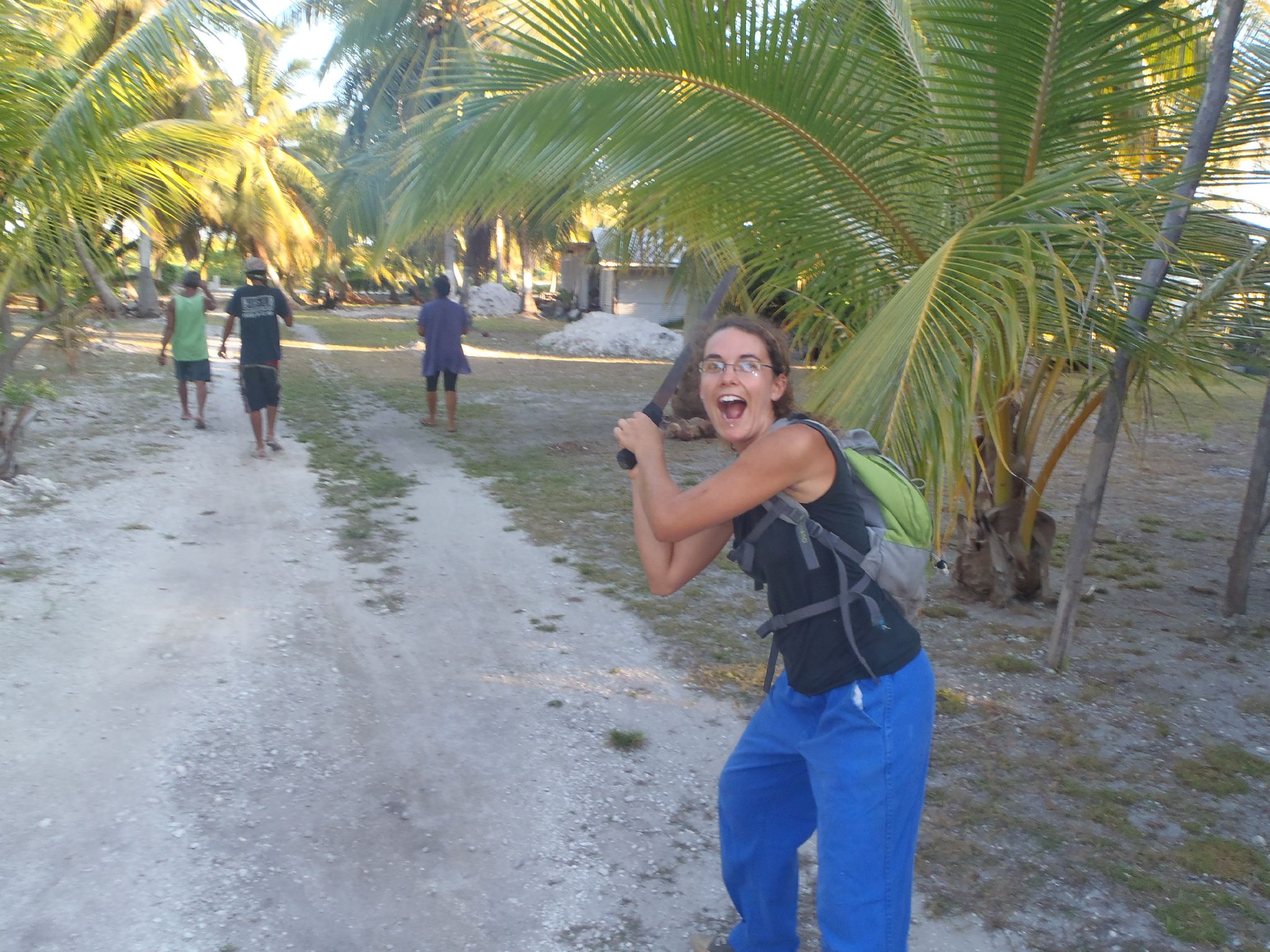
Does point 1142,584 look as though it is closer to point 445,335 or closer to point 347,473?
point 347,473

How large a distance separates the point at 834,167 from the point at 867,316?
0.89m

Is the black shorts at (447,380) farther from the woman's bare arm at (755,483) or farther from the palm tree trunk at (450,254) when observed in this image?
the palm tree trunk at (450,254)

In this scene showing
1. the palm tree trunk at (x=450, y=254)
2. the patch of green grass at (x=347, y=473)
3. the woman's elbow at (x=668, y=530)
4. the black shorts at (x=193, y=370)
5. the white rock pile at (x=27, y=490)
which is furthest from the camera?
the palm tree trunk at (x=450, y=254)

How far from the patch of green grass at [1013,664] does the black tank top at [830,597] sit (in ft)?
10.7

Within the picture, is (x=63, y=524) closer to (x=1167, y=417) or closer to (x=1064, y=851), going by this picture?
(x=1064, y=851)

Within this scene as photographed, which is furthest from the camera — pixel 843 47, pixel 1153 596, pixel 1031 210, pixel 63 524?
pixel 63 524

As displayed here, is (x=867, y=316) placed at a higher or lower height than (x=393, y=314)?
higher

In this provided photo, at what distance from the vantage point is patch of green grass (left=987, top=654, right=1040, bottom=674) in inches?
208

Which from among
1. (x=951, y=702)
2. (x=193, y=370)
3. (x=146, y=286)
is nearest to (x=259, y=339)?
(x=193, y=370)

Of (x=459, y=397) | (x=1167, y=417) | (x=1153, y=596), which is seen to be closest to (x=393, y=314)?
(x=459, y=397)

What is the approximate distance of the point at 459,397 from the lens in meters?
15.3

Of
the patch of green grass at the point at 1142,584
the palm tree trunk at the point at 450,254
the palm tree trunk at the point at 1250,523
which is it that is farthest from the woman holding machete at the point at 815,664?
the palm tree trunk at the point at 450,254

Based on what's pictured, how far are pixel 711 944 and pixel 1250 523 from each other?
15.3ft

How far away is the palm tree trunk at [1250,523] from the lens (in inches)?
233
